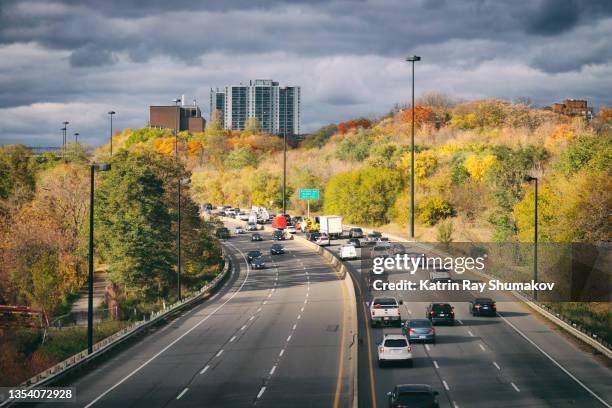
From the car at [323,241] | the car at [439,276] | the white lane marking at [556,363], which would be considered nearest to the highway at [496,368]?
the white lane marking at [556,363]

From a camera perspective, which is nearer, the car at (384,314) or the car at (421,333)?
the car at (421,333)

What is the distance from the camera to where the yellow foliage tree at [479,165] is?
126938mm

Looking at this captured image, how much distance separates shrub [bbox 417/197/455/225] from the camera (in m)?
113

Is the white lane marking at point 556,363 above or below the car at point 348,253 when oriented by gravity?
below

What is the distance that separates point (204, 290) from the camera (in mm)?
67625

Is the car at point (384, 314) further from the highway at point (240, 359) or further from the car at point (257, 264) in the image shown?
the car at point (257, 264)

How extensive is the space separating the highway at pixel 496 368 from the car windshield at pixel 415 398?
12.1ft

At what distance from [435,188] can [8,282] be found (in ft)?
226

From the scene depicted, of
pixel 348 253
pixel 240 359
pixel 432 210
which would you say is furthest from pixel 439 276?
pixel 432 210

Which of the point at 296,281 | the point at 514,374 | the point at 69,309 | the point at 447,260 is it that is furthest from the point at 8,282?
the point at 514,374

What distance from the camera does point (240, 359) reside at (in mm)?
39125

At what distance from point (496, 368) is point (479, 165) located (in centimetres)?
9509

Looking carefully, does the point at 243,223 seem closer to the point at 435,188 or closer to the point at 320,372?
the point at 435,188

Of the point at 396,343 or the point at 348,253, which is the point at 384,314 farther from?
the point at 348,253
